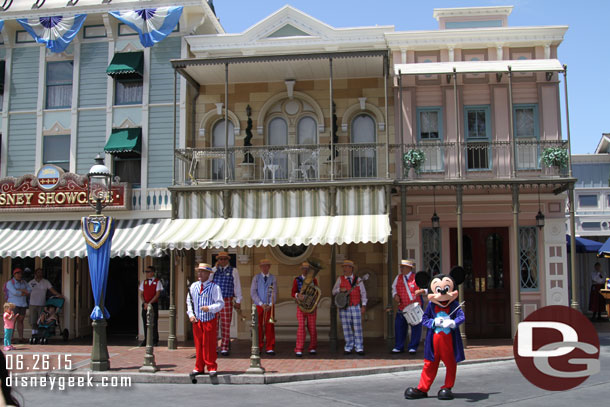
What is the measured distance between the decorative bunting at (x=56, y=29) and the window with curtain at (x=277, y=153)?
5834mm

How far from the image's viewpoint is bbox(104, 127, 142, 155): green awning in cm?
1587

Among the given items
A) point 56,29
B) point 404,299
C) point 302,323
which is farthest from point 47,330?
point 404,299

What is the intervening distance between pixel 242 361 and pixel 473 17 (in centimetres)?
1080

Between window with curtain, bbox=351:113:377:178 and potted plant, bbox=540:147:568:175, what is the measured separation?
4.11m

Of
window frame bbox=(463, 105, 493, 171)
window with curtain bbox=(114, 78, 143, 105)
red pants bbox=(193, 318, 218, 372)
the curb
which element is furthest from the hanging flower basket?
window with curtain bbox=(114, 78, 143, 105)

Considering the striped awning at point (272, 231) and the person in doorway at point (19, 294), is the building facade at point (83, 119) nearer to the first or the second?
the person in doorway at point (19, 294)

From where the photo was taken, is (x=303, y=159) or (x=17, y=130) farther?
(x=17, y=130)

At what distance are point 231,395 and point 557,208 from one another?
9.92 m

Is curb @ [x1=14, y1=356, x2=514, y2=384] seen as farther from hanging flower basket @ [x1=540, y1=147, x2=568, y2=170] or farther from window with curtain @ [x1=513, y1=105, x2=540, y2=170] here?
window with curtain @ [x1=513, y1=105, x2=540, y2=170]

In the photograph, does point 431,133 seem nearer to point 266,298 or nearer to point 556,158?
point 556,158

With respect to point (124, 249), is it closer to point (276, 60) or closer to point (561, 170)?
point (276, 60)

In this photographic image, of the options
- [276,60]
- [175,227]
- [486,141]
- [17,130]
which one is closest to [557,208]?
[486,141]

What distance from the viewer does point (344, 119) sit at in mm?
15984
